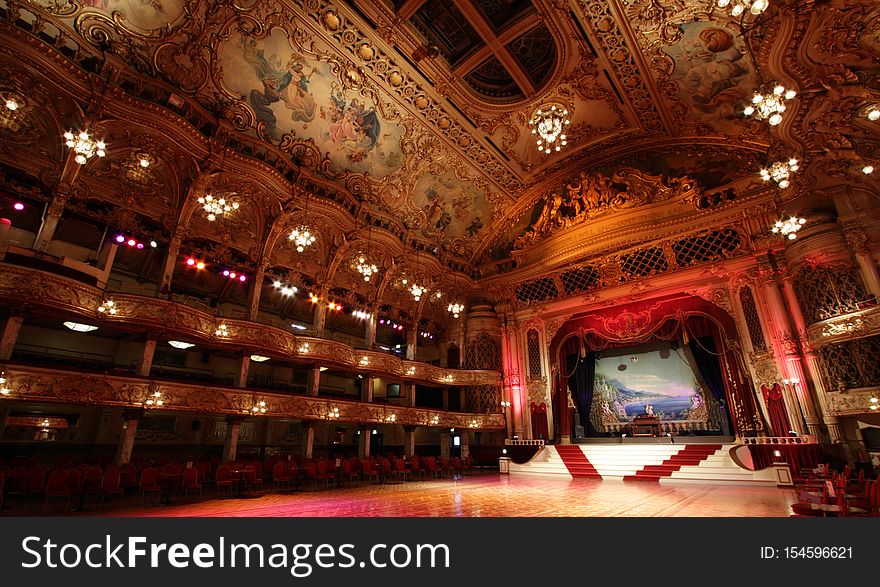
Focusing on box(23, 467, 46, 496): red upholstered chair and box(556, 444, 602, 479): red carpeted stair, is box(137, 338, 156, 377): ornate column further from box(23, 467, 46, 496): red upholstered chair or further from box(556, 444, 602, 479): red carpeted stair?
box(556, 444, 602, 479): red carpeted stair

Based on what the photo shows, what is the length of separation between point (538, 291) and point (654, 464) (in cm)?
854

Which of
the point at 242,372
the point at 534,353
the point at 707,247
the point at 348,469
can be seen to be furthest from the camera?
the point at 534,353

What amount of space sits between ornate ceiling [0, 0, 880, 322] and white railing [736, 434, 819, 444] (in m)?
7.29

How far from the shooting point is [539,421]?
1733 centimetres

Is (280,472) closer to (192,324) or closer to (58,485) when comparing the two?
(58,485)

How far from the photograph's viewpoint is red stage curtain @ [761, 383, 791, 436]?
12.0m

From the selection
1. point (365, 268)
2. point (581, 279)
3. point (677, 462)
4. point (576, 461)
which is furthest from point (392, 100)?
point (677, 462)

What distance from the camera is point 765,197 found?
534 inches

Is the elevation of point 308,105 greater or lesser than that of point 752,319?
greater

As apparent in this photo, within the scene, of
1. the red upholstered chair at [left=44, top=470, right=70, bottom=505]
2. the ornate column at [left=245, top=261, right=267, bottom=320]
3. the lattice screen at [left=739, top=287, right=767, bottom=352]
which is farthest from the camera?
the lattice screen at [left=739, top=287, right=767, bottom=352]

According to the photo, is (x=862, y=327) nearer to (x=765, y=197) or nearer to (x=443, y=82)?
(x=765, y=197)

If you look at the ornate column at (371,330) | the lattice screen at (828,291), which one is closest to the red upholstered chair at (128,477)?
the ornate column at (371,330)

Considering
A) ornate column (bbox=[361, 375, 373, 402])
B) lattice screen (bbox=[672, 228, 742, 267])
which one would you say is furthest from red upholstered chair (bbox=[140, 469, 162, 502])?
lattice screen (bbox=[672, 228, 742, 267])

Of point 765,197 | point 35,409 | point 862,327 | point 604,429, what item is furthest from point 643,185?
point 35,409
